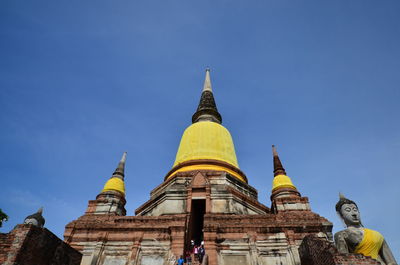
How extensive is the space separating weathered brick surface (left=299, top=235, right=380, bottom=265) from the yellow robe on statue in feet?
0.93

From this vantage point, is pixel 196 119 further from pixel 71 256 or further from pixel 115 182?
pixel 71 256

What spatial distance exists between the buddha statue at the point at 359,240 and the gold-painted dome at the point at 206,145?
11978 millimetres

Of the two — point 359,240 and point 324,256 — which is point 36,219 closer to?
point 324,256

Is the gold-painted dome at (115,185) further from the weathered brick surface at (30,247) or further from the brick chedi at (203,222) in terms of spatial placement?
the weathered brick surface at (30,247)

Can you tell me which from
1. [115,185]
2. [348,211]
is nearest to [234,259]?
[348,211]

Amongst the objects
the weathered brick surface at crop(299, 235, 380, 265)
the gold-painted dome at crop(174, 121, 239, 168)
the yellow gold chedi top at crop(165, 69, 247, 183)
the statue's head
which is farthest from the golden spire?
Result: the statue's head

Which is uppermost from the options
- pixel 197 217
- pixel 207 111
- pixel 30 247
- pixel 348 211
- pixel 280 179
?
pixel 207 111

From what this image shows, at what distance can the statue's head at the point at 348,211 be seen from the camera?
240 inches

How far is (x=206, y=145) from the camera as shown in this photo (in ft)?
62.1

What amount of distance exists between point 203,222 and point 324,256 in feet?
25.1

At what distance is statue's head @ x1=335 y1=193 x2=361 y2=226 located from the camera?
20.0ft

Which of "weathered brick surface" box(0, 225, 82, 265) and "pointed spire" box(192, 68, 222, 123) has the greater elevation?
"pointed spire" box(192, 68, 222, 123)

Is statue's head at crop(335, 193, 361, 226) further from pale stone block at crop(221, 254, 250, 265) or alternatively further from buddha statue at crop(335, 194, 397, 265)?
pale stone block at crop(221, 254, 250, 265)

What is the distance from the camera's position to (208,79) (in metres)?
29.6
